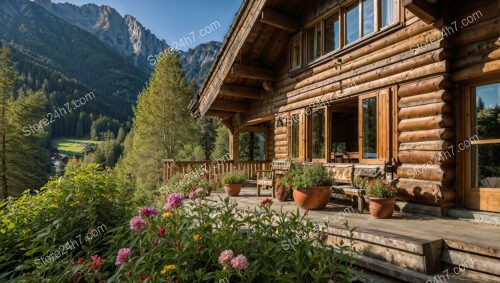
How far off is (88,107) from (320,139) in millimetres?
94423

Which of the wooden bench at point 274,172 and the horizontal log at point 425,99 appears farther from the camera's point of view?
the wooden bench at point 274,172

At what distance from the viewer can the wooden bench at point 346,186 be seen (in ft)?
15.3

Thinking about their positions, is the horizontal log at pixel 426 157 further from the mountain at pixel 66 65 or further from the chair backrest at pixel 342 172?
the mountain at pixel 66 65

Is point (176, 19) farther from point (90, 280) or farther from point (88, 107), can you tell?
point (88, 107)

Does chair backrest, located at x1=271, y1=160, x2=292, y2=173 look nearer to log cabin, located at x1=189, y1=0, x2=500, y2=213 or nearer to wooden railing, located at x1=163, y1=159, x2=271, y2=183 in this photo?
log cabin, located at x1=189, y1=0, x2=500, y2=213

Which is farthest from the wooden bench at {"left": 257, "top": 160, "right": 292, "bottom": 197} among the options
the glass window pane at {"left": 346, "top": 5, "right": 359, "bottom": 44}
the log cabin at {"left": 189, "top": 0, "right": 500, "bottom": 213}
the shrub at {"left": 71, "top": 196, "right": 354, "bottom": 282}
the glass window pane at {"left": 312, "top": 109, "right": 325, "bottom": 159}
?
the shrub at {"left": 71, "top": 196, "right": 354, "bottom": 282}

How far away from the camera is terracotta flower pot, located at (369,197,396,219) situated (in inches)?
164

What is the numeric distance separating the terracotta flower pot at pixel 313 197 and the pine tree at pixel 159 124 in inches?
698

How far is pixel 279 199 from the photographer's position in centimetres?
613

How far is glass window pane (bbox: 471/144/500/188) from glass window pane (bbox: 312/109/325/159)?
3.14 meters

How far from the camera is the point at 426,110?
4480 mm

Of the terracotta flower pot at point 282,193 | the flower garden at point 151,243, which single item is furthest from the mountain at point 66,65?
the flower garden at point 151,243

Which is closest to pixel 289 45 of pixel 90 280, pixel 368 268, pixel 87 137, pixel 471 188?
pixel 471 188

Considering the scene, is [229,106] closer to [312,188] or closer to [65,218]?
[312,188]
